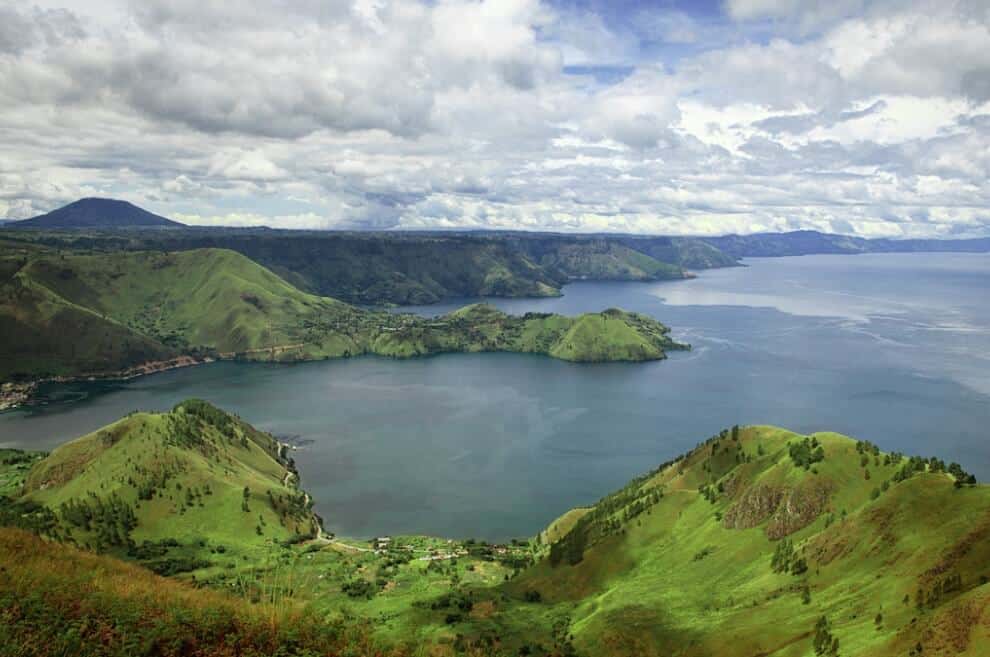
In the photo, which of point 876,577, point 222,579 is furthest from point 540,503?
point 876,577

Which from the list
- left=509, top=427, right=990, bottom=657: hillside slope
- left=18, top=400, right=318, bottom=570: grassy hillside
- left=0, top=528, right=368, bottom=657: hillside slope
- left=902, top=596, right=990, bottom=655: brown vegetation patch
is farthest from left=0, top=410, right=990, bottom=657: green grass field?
left=0, top=528, right=368, bottom=657: hillside slope

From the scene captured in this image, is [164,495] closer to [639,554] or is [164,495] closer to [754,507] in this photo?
[639,554]

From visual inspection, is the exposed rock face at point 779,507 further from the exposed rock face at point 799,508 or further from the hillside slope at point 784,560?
the hillside slope at point 784,560

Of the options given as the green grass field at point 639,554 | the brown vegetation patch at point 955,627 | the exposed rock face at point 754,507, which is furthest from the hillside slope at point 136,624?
the exposed rock face at point 754,507

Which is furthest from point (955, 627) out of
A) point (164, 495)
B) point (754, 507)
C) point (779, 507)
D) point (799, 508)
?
point (164, 495)

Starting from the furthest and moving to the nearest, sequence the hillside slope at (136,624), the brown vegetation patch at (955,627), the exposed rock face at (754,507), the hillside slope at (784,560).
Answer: the exposed rock face at (754,507) < the hillside slope at (784,560) < the brown vegetation patch at (955,627) < the hillside slope at (136,624)

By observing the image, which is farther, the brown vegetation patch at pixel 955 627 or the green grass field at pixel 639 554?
the green grass field at pixel 639 554

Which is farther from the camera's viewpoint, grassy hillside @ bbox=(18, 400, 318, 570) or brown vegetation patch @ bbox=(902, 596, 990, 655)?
grassy hillside @ bbox=(18, 400, 318, 570)

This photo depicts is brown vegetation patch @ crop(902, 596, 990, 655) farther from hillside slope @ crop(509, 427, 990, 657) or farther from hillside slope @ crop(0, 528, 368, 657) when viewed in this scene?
hillside slope @ crop(0, 528, 368, 657)
